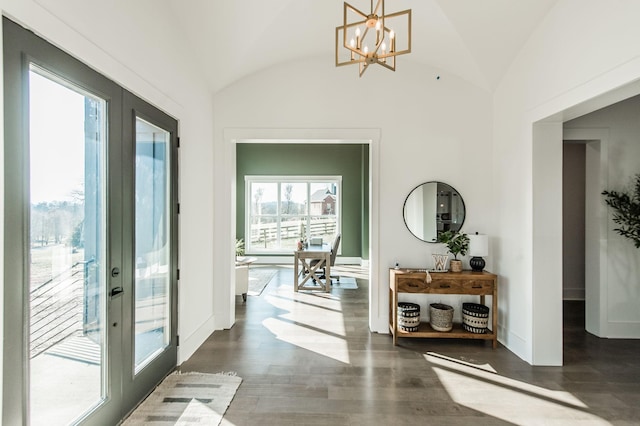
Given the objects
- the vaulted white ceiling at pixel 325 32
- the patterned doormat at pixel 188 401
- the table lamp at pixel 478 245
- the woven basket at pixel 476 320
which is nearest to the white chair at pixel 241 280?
the patterned doormat at pixel 188 401

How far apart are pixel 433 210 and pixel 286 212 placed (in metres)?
5.80

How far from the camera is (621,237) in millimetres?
3695

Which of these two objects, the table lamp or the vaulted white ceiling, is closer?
the vaulted white ceiling

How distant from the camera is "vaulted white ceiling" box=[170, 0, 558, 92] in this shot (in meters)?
2.88

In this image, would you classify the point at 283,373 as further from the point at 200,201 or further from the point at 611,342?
the point at 611,342

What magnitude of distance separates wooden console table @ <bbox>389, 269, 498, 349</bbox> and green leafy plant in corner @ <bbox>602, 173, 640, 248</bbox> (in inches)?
64.1

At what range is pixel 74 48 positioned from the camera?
1.75 m

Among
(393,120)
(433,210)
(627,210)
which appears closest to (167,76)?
(393,120)

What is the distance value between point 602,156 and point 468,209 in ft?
5.22

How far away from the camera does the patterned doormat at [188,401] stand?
7.21ft

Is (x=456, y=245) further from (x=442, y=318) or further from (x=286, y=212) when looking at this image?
(x=286, y=212)

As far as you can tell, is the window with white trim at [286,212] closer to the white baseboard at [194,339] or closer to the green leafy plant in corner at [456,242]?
the white baseboard at [194,339]

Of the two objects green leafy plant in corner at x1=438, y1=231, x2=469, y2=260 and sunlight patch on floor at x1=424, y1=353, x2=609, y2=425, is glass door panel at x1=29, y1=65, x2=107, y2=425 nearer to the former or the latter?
sunlight patch on floor at x1=424, y1=353, x2=609, y2=425

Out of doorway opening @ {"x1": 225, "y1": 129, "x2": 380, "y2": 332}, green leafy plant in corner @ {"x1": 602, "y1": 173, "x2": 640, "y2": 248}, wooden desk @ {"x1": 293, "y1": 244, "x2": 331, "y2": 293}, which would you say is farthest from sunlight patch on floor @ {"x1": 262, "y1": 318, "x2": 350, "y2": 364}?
green leafy plant in corner @ {"x1": 602, "y1": 173, "x2": 640, "y2": 248}
